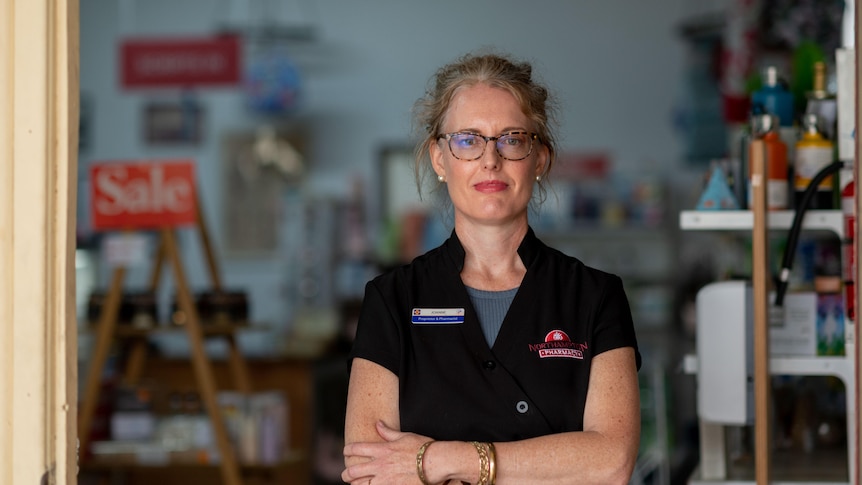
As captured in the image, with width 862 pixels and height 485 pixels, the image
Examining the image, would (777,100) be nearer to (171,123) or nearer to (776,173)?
(776,173)

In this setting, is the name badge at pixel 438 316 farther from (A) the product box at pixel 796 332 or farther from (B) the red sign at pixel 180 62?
(B) the red sign at pixel 180 62

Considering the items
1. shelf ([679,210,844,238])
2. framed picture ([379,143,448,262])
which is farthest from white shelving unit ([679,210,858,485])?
framed picture ([379,143,448,262])

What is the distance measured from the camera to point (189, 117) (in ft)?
32.1

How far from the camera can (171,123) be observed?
987 centimetres

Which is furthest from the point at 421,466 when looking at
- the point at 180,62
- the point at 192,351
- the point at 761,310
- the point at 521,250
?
the point at 180,62

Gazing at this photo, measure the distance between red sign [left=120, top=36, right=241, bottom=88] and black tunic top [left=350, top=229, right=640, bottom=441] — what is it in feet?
17.0

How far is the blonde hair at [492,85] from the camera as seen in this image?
2408mm

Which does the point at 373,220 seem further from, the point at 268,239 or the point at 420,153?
the point at 420,153

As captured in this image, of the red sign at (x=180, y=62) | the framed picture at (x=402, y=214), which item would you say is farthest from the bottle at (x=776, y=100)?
the framed picture at (x=402, y=214)

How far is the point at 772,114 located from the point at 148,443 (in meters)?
3.16

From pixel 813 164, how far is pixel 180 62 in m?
4.85

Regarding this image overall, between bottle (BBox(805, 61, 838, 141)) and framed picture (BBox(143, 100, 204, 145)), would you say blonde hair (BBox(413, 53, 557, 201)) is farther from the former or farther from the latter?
framed picture (BBox(143, 100, 204, 145))

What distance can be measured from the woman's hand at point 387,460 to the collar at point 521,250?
1.29 feet

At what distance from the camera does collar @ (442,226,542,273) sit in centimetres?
246
